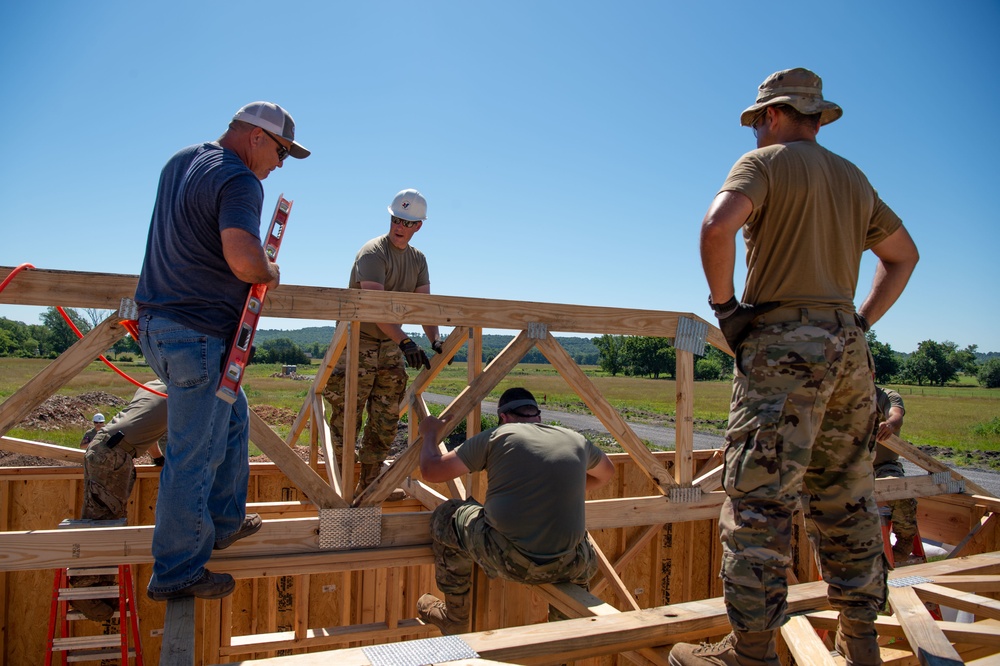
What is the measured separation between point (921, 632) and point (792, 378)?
3.89 ft

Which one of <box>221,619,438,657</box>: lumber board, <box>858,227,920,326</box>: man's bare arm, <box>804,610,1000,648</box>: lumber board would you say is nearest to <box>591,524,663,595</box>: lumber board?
<box>221,619,438,657</box>: lumber board

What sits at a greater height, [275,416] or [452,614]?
[452,614]

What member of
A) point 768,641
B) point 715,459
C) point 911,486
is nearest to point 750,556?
point 768,641

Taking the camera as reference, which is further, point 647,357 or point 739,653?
point 647,357

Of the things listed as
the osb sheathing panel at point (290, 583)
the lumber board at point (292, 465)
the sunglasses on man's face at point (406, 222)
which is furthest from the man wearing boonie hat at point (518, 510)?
the sunglasses on man's face at point (406, 222)

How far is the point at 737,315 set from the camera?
2.42 meters

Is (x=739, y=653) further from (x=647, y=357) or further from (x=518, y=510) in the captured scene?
(x=647, y=357)

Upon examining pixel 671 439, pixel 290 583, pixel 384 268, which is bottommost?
pixel 671 439

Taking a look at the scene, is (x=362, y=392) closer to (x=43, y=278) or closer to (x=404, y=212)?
(x=404, y=212)

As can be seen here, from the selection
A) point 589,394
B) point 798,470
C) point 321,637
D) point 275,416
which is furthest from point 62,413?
point 798,470

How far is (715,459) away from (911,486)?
1.85 m

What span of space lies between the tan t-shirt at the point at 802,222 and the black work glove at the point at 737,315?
0.04m

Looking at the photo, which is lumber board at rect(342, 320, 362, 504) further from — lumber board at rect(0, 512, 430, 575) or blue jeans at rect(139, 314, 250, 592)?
blue jeans at rect(139, 314, 250, 592)

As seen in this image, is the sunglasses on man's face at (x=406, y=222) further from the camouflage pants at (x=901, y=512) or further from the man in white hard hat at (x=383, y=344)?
the camouflage pants at (x=901, y=512)
